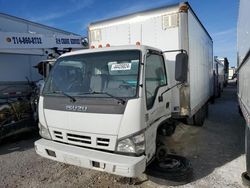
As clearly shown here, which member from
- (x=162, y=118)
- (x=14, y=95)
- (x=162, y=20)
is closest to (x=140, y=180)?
(x=162, y=118)

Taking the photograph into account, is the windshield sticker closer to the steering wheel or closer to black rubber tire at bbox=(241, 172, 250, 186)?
the steering wheel

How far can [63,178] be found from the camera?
4.33 m

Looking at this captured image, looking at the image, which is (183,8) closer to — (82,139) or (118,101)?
(118,101)

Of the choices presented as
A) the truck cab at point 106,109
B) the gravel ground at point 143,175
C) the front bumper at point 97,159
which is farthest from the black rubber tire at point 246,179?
the front bumper at point 97,159

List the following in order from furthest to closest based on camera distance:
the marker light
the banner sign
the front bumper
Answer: the banner sign, the marker light, the front bumper

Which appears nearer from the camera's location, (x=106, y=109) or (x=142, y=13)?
(x=106, y=109)

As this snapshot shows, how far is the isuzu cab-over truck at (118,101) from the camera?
10.7ft

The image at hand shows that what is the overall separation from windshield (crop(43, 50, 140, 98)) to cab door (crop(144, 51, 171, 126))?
25 centimetres

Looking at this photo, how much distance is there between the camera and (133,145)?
10.7 feet

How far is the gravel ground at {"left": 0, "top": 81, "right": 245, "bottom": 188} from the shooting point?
4.10 m

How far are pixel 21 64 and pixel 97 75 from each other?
18.0ft

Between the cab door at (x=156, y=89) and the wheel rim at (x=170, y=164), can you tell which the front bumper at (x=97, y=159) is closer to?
the cab door at (x=156, y=89)

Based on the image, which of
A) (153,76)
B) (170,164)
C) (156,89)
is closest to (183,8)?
(153,76)

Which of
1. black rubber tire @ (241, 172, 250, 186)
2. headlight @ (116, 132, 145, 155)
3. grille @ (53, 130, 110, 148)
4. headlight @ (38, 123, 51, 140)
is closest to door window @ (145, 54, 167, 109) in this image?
headlight @ (116, 132, 145, 155)
